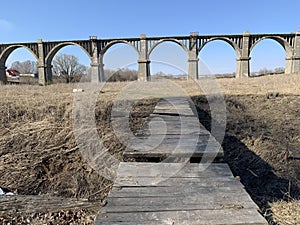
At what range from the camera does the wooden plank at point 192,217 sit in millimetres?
1244

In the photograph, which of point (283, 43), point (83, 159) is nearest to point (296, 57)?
point (283, 43)

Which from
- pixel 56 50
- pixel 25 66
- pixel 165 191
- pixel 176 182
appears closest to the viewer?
pixel 165 191

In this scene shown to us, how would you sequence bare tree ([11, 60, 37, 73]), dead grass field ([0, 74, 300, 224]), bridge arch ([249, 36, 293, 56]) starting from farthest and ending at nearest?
1. bare tree ([11, 60, 37, 73])
2. bridge arch ([249, 36, 293, 56])
3. dead grass field ([0, 74, 300, 224])

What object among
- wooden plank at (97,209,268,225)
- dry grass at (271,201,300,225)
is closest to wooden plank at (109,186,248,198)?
wooden plank at (97,209,268,225)

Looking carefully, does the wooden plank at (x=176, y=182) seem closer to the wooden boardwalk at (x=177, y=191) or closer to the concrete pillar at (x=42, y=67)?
the wooden boardwalk at (x=177, y=191)

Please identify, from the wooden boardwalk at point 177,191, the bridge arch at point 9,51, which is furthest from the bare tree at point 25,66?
the wooden boardwalk at point 177,191

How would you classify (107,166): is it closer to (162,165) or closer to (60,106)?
(162,165)

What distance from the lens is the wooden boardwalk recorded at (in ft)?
4.23

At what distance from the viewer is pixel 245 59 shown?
3425 cm

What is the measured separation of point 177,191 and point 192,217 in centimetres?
32

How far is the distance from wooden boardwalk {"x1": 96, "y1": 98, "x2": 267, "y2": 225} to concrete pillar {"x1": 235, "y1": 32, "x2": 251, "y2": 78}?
34684 millimetres

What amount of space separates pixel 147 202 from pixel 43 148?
3059 mm

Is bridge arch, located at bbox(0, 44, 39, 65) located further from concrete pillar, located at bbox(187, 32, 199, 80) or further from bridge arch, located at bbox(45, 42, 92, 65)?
concrete pillar, located at bbox(187, 32, 199, 80)

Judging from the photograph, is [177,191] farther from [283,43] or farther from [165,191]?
[283,43]
